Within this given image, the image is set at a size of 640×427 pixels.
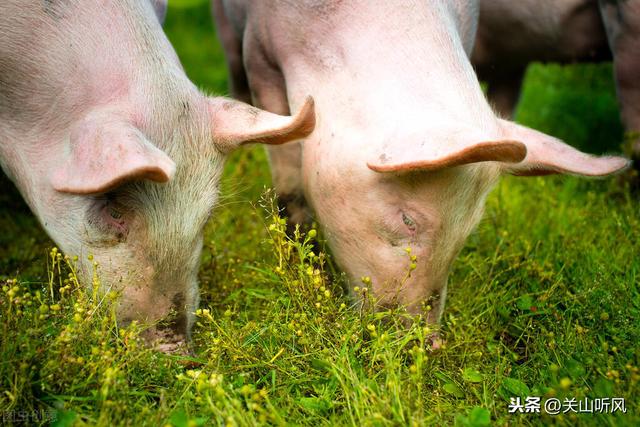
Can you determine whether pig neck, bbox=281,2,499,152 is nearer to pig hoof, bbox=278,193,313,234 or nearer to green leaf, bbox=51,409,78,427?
pig hoof, bbox=278,193,313,234

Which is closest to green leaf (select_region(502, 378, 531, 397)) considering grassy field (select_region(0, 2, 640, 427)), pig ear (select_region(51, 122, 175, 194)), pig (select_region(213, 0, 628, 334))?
grassy field (select_region(0, 2, 640, 427))

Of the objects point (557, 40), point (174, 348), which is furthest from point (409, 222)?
point (557, 40)

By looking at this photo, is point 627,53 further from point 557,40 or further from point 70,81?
point 70,81

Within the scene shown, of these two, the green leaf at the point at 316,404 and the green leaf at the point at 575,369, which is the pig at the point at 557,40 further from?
the green leaf at the point at 316,404

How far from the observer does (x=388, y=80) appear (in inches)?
133

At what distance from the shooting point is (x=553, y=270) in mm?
4133

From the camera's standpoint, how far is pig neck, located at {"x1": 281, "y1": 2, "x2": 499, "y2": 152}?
3.24 meters

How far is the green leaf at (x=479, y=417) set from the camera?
2.76 meters

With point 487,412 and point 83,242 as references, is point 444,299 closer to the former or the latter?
point 487,412

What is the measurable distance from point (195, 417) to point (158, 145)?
108 centimetres

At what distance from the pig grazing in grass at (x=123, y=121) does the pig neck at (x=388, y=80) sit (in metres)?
0.32

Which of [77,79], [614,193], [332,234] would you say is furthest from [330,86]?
[614,193]

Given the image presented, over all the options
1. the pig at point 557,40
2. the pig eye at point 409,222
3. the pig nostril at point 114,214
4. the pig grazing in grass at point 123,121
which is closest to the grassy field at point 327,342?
the pig grazing in grass at point 123,121

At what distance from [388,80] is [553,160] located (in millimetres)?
804
